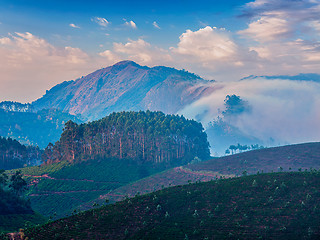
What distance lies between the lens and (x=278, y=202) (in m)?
58.0

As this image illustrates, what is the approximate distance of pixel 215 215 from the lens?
2245 inches

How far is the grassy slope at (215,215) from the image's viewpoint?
50312mm

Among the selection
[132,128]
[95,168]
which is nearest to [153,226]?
[95,168]

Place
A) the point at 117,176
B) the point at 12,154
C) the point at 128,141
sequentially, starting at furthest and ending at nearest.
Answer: the point at 128,141, the point at 12,154, the point at 117,176

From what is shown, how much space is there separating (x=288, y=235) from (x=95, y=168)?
11761cm

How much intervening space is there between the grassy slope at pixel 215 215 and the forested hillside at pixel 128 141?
104020mm

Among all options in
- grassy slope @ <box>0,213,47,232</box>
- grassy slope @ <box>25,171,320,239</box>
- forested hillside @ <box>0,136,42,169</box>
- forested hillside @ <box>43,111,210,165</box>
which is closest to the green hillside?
forested hillside @ <box>43,111,210,165</box>

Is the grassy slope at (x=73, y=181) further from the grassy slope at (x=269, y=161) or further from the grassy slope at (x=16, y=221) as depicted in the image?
the grassy slope at (x=269, y=161)

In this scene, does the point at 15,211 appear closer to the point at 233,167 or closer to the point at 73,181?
the point at 73,181

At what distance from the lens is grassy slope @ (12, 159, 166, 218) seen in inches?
4658

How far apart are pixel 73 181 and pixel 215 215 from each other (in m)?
95.4

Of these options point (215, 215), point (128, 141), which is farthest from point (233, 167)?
point (215, 215)

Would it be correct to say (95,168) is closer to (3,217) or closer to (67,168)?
(67,168)

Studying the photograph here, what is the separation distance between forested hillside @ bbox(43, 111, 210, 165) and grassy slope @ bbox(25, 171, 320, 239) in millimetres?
104020
